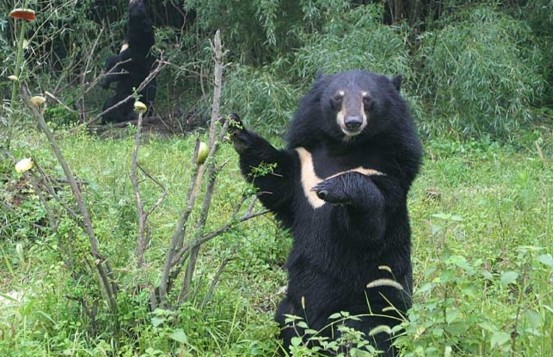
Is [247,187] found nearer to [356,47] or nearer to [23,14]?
[23,14]

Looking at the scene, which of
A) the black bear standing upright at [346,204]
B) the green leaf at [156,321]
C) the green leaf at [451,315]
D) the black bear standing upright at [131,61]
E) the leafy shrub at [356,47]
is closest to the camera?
the green leaf at [451,315]

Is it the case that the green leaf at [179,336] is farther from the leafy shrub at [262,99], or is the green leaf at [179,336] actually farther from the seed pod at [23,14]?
the leafy shrub at [262,99]

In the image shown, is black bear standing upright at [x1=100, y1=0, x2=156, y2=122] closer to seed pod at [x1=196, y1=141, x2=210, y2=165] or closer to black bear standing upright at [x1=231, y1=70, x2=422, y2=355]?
black bear standing upright at [x1=231, y1=70, x2=422, y2=355]

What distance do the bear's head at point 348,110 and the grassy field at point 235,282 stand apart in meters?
0.40

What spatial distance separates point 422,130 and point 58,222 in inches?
200

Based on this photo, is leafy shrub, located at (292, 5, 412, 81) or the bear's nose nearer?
the bear's nose

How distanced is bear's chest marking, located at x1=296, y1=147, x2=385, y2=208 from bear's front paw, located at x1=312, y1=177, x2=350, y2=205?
0.98 ft

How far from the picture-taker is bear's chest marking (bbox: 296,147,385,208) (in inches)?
128

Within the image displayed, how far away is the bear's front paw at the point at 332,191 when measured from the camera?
2.89 meters

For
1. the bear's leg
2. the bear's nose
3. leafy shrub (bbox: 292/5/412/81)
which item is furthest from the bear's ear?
leafy shrub (bbox: 292/5/412/81)

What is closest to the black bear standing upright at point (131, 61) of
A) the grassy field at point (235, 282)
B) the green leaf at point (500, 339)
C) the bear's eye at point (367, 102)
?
the grassy field at point (235, 282)

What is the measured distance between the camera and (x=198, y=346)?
2.97 meters

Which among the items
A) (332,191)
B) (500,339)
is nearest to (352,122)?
(332,191)

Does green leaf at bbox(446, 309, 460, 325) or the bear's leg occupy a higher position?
green leaf at bbox(446, 309, 460, 325)
